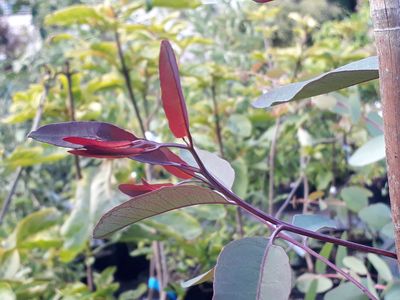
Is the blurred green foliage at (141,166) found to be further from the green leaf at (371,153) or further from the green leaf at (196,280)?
the green leaf at (196,280)

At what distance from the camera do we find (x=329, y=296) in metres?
0.68

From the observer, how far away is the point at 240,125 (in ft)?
4.77

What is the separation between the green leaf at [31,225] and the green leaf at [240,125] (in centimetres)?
57

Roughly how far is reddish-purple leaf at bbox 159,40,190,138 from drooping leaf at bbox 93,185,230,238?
0.04m

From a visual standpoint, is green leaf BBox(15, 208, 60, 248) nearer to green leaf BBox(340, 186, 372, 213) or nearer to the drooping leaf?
green leaf BBox(340, 186, 372, 213)

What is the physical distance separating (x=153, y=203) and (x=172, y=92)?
3.1 inches

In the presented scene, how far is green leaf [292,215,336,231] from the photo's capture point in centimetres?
43

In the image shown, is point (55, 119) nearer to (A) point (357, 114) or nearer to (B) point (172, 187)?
(A) point (357, 114)

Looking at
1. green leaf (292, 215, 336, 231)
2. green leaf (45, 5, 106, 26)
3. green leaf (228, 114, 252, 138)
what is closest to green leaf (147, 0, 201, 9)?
green leaf (45, 5, 106, 26)

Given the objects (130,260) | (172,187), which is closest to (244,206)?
(172,187)

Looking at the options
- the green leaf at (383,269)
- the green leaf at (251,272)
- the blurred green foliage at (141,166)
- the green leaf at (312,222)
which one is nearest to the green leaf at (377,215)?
the blurred green foliage at (141,166)

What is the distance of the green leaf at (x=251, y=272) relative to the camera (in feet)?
1.06

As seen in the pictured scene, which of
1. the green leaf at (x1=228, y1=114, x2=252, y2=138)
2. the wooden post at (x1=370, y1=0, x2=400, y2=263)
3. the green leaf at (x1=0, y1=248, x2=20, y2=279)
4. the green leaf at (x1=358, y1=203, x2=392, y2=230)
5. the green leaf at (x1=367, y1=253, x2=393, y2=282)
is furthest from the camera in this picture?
the green leaf at (x1=228, y1=114, x2=252, y2=138)

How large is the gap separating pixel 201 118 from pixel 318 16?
139 inches
